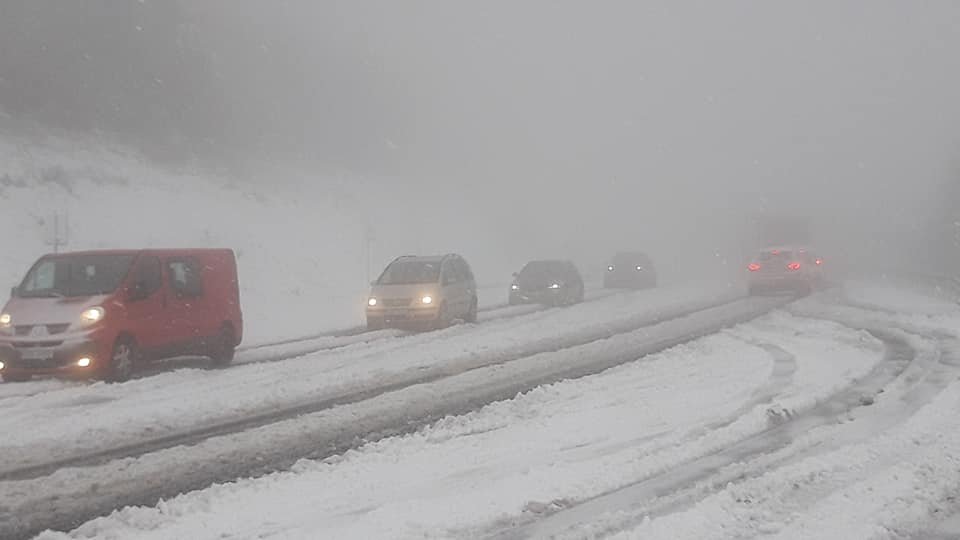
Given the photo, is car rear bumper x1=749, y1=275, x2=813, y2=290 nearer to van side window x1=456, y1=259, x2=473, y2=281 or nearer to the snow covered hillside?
van side window x1=456, y1=259, x2=473, y2=281

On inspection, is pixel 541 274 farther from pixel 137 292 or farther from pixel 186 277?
pixel 137 292

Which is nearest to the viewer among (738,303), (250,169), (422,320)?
(422,320)

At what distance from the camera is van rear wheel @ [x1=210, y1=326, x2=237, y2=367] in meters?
14.6

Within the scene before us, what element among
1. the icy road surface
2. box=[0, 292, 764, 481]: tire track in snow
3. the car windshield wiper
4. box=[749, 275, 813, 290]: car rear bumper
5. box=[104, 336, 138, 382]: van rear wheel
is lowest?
box=[0, 292, 764, 481]: tire track in snow

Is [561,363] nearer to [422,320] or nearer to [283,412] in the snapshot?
[283,412]

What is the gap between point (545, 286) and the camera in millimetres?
28391

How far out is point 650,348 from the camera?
15445mm

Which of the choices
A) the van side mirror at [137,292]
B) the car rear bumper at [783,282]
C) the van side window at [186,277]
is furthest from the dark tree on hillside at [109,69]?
the car rear bumper at [783,282]

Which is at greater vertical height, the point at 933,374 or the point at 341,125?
the point at 341,125

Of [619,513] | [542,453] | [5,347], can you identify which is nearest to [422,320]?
[5,347]

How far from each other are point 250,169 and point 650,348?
41711 millimetres

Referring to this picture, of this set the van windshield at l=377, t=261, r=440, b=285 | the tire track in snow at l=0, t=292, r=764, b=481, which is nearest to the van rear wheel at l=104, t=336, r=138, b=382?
the tire track in snow at l=0, t=292, r=764, b=481

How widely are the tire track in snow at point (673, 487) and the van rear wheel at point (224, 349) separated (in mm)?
8873

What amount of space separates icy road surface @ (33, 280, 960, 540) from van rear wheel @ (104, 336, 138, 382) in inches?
218
